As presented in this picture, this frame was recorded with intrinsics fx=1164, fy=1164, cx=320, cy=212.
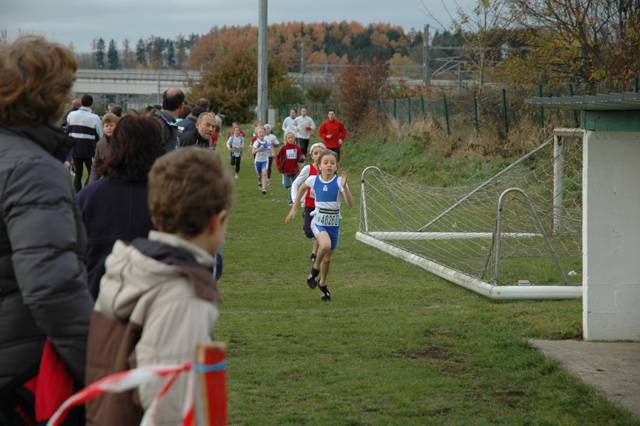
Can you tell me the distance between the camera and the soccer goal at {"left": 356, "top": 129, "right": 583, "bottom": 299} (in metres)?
13.0

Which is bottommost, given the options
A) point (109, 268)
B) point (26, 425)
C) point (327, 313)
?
point (327, 313)

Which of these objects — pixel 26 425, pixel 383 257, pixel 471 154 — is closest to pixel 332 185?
pixel 383 257

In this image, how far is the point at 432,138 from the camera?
107ft

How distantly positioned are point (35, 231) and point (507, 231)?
46.2 ft

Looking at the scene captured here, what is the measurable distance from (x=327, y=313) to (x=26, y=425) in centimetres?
773

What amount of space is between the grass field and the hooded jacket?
3.82 m

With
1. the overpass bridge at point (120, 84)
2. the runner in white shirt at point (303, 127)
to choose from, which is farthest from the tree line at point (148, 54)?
the runner in white shirt at point (303, 127)

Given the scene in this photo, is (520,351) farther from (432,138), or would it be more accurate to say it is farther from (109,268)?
(432,138)

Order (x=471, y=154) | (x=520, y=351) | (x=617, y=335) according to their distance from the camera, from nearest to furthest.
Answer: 1. (x=520, y=351)
2. (x=617, y=335)
3. (x=471, y=154)

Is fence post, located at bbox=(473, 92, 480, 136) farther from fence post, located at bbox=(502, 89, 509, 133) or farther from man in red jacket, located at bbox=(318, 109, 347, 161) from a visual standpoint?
man in red jacket, located at bbox=(318, 109, 347, 161)

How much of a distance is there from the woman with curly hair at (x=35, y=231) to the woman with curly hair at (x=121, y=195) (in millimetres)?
1212

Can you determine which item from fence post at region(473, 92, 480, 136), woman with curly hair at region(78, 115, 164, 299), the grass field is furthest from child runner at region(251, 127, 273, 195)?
woman with curly hair at region(78, 115, 164, 299)

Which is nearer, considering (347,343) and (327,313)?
(347,343)

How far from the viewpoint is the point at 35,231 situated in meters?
3.45
